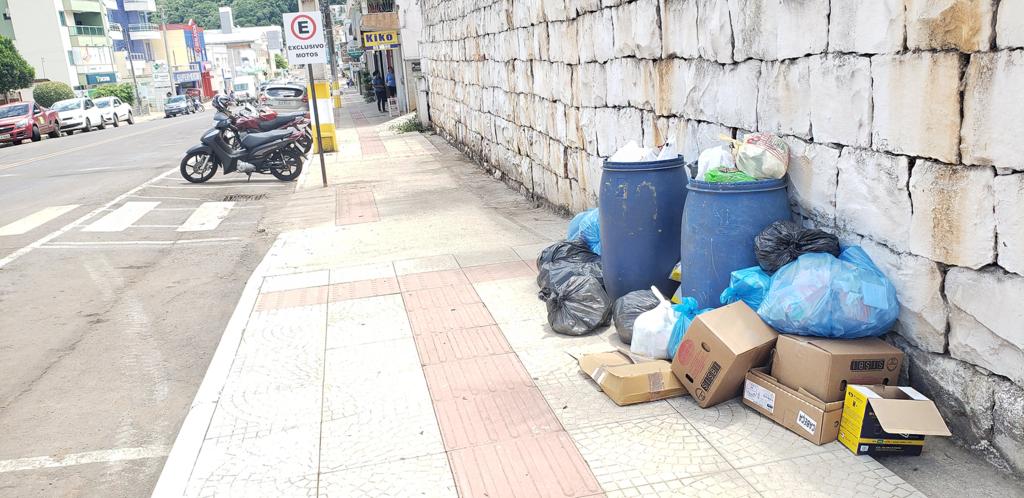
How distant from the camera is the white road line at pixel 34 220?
33.5 feet

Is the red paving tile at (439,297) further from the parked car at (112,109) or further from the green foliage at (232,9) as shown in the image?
the green foliage at (232,9)

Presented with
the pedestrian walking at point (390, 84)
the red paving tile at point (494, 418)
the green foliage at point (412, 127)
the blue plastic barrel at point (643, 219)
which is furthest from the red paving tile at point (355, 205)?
the pedestrian walking at point (390, 84)

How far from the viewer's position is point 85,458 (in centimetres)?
406

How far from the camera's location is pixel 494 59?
37.7 ft

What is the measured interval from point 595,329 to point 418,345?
3.97ft

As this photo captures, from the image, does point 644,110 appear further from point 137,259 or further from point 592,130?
point 137,259

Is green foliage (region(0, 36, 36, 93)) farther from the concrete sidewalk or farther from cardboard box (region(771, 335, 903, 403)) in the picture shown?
cardboard box (region(771, 335, 903, 403))

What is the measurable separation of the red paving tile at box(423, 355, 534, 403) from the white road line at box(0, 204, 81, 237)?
836 centimetres

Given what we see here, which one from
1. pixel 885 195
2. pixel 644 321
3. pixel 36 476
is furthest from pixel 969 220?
pixel 36 476

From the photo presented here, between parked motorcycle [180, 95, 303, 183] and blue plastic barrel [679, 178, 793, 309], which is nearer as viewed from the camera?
blue plastic barrel [679, 178, 793, 309]

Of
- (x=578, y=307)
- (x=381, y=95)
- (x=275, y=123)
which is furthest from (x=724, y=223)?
(x=381, y=95)

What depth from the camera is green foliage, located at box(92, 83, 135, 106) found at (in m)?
48.9

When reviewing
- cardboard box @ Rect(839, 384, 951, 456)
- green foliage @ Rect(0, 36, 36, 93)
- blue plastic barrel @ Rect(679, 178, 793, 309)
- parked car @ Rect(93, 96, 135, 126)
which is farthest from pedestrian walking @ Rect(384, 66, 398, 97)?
cardboard box @ Rect(839, 384, 951, 456)

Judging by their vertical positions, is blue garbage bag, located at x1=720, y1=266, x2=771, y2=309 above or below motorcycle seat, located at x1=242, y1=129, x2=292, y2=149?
below
